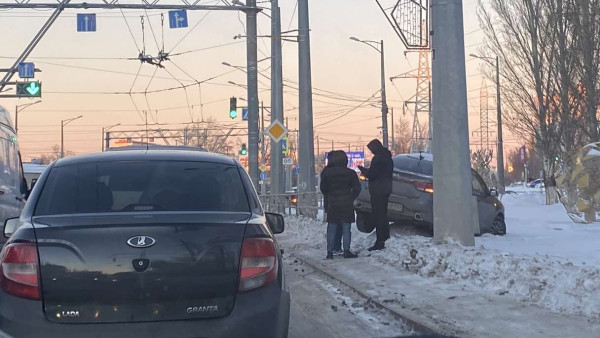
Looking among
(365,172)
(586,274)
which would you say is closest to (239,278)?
(586,274)

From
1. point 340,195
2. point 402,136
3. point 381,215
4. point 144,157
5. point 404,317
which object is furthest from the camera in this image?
point 402,136

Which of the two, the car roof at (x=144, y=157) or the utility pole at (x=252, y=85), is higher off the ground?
the utility pole at (x=252, y=85)

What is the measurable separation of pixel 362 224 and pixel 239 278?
33.3ft

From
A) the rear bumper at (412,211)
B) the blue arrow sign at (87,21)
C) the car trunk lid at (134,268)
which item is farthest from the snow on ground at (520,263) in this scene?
the blue arrow sign at (87,21)

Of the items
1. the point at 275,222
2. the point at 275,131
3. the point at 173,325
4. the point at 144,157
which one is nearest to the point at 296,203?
the point at 275,131

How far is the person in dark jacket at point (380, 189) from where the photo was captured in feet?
38.2

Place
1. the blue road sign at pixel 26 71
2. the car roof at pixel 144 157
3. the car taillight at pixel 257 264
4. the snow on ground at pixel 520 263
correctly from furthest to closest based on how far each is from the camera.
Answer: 1. the blue road sign at pixel 26 71
2. the snow on ground at pixel 520 263
3. the car roof at pixel 144 157
4. the car taillight at pixel 257 264

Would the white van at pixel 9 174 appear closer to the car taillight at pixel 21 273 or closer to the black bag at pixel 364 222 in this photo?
the black bag at pixel 364 222

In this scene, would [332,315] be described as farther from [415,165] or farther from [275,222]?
[415,165]

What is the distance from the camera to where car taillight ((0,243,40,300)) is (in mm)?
3822

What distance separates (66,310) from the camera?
3.79m

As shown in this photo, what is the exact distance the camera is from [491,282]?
8.04m

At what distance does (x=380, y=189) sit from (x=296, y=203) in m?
13.0

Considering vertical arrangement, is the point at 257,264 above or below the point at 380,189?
below
